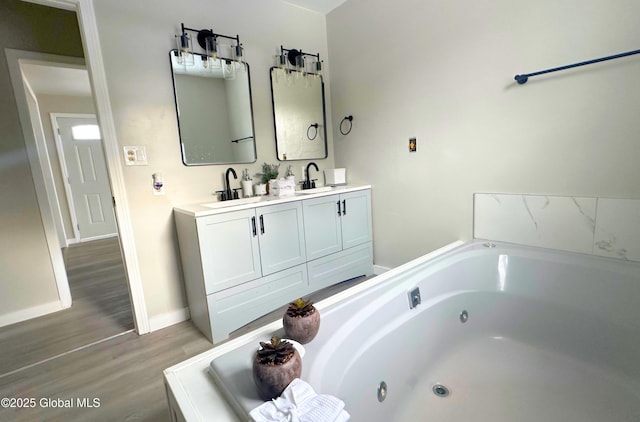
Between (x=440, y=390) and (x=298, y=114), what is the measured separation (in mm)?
2397

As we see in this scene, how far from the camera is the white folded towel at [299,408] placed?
0.67m

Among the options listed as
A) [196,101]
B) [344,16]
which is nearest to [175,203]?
[196,101]

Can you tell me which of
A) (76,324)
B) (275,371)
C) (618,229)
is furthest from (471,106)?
(76,324)

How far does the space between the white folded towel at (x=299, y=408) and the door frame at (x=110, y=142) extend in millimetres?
1723

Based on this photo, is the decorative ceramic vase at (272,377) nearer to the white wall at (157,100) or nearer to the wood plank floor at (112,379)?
the wood plank floor at (112,379)

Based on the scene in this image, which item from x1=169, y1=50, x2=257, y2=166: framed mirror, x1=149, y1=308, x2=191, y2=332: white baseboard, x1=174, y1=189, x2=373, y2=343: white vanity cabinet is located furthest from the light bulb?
x1=149, y1=308, x2=191, y2=332: white baseboard

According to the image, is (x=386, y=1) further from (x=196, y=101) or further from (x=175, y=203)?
(x=175, y=203)

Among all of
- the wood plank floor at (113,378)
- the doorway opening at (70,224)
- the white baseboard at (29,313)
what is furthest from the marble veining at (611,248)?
the white baseboard at (29,313)

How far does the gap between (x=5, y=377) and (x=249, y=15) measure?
9.73 feet

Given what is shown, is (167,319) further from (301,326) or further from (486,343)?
(486,343)

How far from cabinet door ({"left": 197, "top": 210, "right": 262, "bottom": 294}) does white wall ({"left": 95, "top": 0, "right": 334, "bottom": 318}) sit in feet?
1.67

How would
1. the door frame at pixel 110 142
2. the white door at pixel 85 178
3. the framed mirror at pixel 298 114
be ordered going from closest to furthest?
the door frame at pixel 110 142 < the framed mirror at pixel 298 114 < the white door at pixel 85 178

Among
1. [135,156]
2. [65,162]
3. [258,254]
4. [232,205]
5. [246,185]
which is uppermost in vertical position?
[65,162]

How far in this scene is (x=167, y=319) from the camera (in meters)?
2.16
